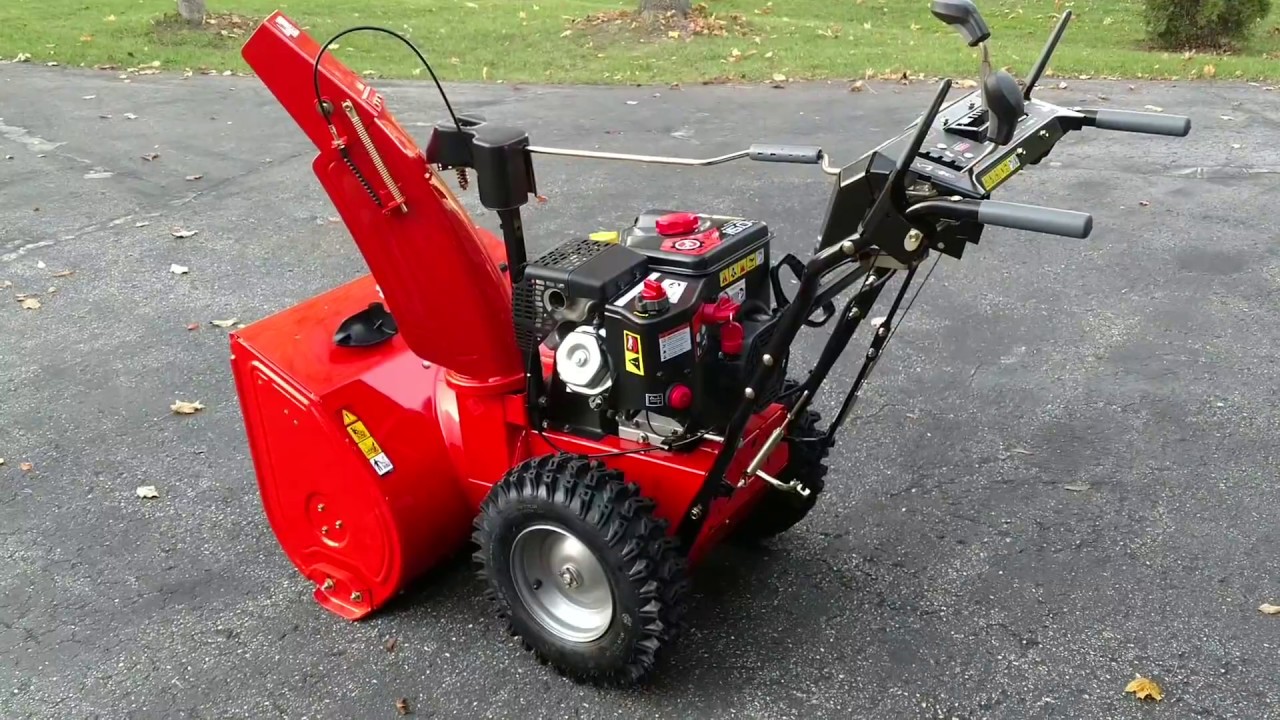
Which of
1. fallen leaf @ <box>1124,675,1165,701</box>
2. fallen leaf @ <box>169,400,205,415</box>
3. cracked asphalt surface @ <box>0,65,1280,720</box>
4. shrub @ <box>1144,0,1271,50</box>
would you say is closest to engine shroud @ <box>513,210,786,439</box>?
cracked asphalt surface @ <box>0,65,1280,720</box>

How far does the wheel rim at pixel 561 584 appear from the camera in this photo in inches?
110

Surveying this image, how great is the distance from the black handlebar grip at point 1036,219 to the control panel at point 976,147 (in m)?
0.17

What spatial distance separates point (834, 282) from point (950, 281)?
3145mm

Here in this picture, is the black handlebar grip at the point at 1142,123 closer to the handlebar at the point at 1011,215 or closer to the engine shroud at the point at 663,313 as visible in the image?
the handlebar at the point at 1011,215

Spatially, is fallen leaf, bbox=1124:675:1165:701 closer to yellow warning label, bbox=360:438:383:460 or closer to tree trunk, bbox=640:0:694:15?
yellow warning label, bbox=360:438:383:460

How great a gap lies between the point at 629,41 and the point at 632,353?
8.95m

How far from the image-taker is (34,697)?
2.96 meters

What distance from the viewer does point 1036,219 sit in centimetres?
189

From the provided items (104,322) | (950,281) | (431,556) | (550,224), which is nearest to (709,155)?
(550,224)

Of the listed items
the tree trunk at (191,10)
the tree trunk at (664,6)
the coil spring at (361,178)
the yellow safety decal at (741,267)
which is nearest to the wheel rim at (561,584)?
the yellow safety decal at (741,267)

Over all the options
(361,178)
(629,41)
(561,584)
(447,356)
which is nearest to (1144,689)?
(561,584)

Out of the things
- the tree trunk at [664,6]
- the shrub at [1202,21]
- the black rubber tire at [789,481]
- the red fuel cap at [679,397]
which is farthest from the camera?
the tree trunk at [664,6]

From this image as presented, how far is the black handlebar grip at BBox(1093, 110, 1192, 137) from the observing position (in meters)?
2.50

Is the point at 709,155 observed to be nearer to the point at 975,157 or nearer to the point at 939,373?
the point at 939,373
